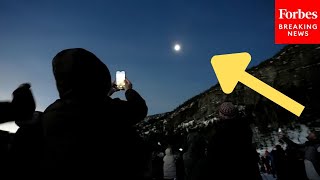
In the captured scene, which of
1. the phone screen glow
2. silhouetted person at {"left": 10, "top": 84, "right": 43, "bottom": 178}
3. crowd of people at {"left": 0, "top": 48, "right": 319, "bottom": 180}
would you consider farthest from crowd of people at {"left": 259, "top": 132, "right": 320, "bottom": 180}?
silhouetted person at {"left": 10, "top": 84, "right": 43, "bottom": 178}

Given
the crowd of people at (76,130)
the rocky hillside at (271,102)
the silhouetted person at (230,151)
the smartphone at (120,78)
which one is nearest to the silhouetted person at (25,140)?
the crowd of people at (76,130)

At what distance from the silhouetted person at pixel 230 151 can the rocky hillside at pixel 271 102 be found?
221 feet

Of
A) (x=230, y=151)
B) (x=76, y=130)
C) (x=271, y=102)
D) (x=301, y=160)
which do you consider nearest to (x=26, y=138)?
(x=76, y=130)

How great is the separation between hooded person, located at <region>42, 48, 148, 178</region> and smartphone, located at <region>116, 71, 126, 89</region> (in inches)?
30.5

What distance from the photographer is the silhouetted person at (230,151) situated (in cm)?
366

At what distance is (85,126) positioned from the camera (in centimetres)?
195

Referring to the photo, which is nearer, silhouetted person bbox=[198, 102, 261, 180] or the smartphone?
the smartphone

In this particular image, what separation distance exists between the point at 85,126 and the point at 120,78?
1.15 metres

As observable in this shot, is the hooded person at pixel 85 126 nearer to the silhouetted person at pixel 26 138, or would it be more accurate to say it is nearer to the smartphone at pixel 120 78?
the silhouetted person at pixel 26 138

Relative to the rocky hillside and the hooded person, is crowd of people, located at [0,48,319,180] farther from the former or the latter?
the rocky hillside

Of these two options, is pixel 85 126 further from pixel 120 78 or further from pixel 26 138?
pixel 120 78

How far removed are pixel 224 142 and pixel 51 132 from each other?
2.24 metres

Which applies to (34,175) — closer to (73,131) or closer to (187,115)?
(73,131)

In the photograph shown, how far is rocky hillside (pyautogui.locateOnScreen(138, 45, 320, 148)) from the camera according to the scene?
2894 inches
